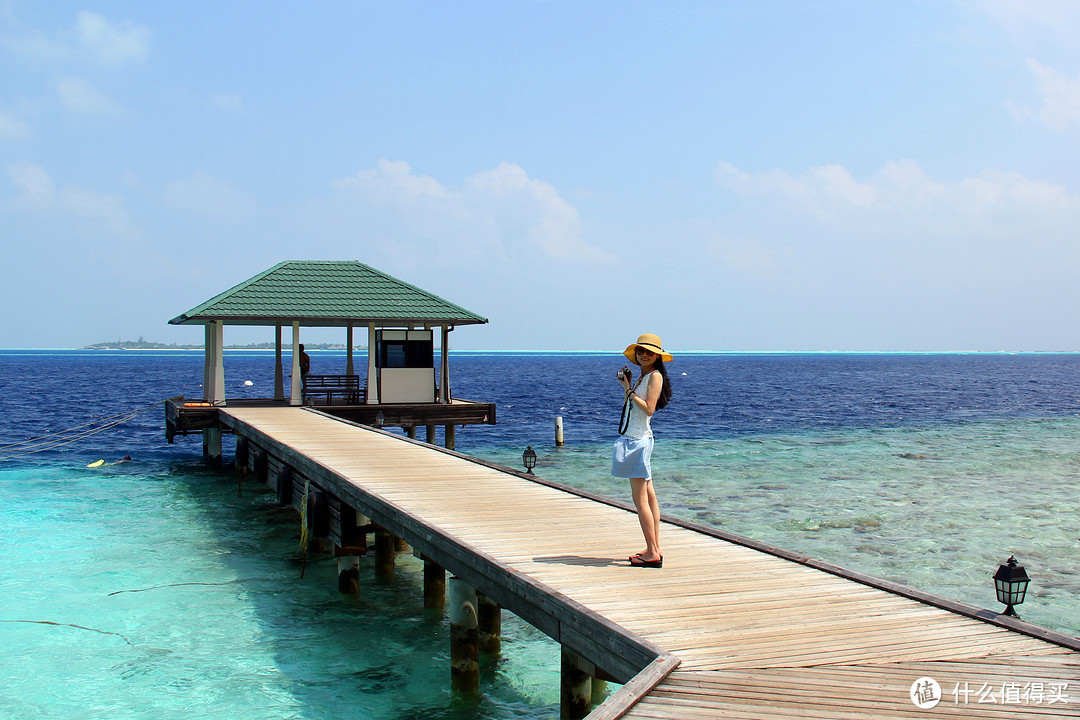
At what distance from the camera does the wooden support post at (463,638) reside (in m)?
8.56

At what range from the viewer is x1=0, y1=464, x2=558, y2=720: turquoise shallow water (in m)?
8.68

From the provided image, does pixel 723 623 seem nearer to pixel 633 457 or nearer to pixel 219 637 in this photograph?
pixel 633 457

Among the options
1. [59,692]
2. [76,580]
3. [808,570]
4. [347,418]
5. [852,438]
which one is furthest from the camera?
[852,438]

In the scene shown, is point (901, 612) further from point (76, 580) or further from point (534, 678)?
point (76, 580)

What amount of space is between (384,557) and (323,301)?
12.1 meters

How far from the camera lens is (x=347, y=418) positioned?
23.3 m

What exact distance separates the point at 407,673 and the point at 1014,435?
37490mm

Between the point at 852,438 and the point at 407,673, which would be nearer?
the point at 407,673

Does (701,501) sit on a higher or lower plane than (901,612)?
lower

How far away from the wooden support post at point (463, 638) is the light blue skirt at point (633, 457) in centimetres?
223

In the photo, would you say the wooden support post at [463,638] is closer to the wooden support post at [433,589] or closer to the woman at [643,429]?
the woman at [643,429]

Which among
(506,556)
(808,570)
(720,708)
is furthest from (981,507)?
(720,708)

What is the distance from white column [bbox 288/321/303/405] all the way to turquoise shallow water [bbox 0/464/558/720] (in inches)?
258

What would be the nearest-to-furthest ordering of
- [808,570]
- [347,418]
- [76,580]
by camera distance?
[808,570]
[76,580]
[347,418]
